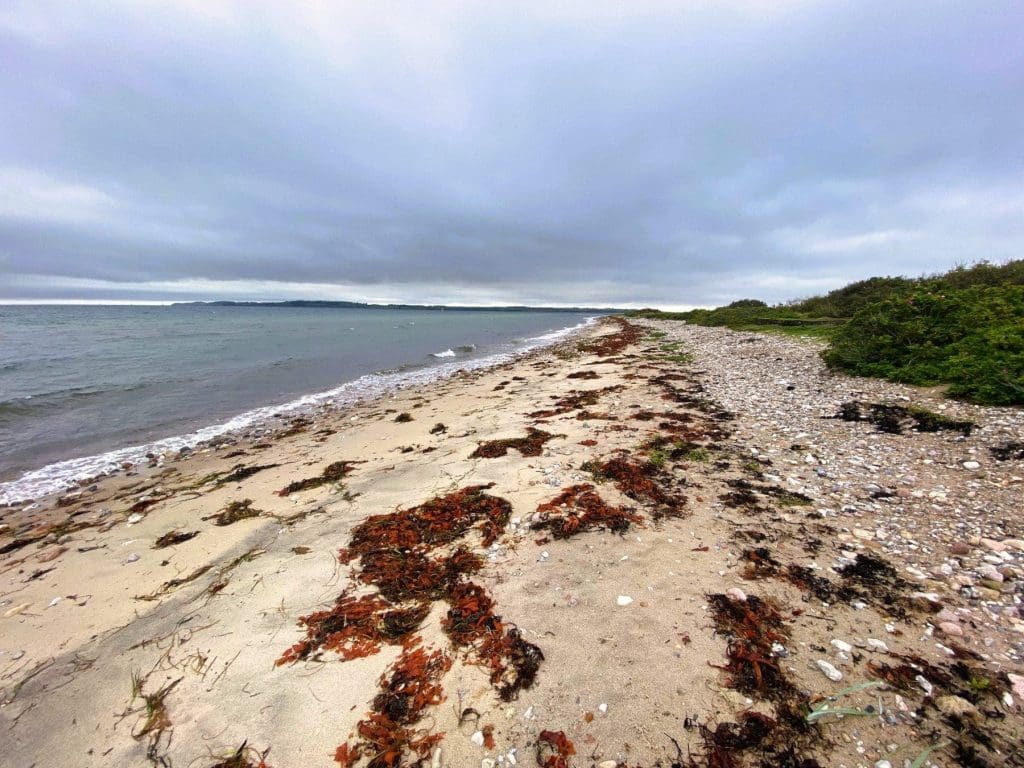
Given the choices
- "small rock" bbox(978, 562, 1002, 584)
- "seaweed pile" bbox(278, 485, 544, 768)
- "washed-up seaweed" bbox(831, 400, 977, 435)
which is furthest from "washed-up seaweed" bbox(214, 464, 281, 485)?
"washed-up seaweed" bbox(831, 400, 977, 435)

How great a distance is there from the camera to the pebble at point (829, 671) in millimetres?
3107

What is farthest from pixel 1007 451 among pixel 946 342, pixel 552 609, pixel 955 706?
pixel 552 609

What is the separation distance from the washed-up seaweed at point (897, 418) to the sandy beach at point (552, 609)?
91 millimetres

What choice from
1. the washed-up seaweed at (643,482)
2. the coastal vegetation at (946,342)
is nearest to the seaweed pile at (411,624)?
the washed-up seaweed at (643,482)

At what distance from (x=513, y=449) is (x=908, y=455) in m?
7.10

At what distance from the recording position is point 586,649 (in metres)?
3.54

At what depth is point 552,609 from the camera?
4035mm

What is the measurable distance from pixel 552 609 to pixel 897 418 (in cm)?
908

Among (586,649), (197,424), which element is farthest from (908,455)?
(197,424)

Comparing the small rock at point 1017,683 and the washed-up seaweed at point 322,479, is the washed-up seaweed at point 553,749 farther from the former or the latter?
the washed-up seaweed at point 322,479

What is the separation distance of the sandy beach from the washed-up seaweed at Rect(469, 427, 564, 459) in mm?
139

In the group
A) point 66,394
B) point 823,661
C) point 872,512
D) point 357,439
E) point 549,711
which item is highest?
point 872,512

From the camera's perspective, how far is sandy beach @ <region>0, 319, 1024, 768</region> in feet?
9.50

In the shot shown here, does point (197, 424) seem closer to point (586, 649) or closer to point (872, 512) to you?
point (586, 649)
